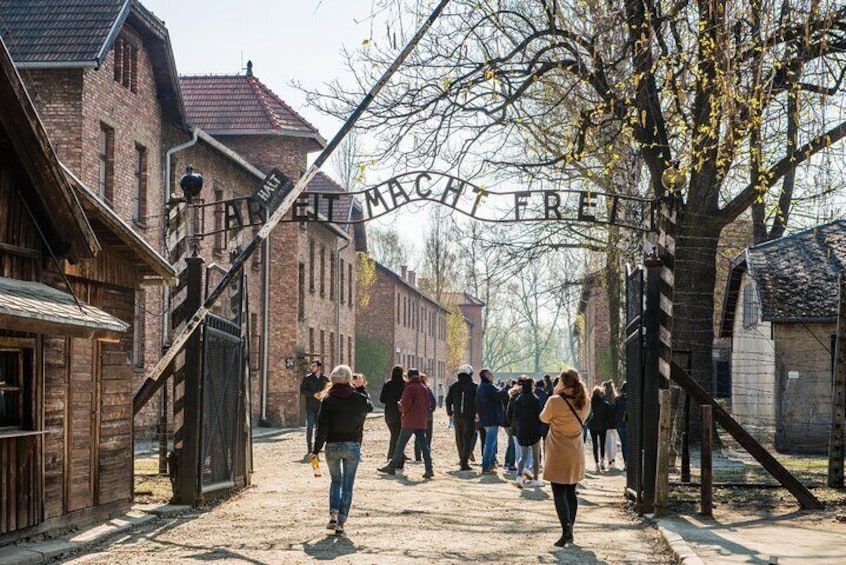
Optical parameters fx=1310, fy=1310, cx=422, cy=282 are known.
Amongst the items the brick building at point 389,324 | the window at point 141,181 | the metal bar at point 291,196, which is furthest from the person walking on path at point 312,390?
the brick building at point 389,324

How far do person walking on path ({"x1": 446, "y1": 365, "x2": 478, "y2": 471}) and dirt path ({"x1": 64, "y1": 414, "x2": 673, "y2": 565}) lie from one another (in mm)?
2766

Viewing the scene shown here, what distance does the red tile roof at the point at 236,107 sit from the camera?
44.9 m

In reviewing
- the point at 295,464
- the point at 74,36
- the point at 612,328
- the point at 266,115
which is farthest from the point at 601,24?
the point at 266,115

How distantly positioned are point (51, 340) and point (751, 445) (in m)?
7.96

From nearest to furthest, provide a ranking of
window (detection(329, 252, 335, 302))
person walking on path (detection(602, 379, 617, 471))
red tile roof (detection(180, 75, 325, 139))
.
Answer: person walking on path (detection(602, 379, 617, 471)) → red tile roof (detection(180, 75, 325, 139)) → window (detection(329, 252, 335, 302))

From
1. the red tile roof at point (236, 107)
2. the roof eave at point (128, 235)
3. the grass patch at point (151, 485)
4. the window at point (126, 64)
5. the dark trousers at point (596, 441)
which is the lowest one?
the grass patch at point (151, 485)

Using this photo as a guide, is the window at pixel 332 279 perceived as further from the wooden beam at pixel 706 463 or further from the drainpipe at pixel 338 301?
the wooden beam at pixel 706 463

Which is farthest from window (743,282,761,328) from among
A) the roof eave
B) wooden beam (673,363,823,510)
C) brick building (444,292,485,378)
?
brick building (444,292,485,378)

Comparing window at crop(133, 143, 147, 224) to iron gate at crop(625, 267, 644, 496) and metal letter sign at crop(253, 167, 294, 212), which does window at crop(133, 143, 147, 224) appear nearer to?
metal letter sign at crop(253, 167, 294, 212)

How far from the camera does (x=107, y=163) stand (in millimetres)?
29188

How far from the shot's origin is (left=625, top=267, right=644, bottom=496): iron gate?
15.8m

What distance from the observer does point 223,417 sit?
17.1 metres

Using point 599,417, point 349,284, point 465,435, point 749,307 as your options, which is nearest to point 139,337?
point 465,435

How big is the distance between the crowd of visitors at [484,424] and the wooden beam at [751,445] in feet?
4.84
